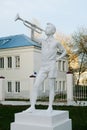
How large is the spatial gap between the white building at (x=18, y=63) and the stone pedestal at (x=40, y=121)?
2163cm

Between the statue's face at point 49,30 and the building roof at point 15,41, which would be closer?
the statue's face at point 49,30

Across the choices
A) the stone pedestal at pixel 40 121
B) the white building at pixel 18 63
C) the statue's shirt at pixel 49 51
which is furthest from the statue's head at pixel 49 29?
the white building at pixel 18 63

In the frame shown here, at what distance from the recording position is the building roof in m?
30.6

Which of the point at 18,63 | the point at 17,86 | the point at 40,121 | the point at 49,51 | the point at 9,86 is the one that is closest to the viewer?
the point at 40,121

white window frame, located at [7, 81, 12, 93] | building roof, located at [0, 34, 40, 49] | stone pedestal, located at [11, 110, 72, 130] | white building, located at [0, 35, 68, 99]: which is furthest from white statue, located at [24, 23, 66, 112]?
white window frame, located at [7, 81, 12, 93]

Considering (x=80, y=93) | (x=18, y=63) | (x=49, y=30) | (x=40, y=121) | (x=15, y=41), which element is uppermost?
(x=15, y=41)

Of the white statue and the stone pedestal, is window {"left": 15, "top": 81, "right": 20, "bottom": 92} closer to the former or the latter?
the white statue

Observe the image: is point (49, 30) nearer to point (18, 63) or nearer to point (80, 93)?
point (80, 93)

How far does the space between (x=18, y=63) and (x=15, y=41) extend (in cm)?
245

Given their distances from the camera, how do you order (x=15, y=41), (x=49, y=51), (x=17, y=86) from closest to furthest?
(x=49, y=51)
(x=17, y=86)
(x=15, y=41)

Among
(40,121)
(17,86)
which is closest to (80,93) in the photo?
(17,86)

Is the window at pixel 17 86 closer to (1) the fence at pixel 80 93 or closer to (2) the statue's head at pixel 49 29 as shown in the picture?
(1) the fence at pixel 80 93

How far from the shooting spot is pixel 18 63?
31156 mm

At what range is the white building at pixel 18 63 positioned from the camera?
29703 millimetres
